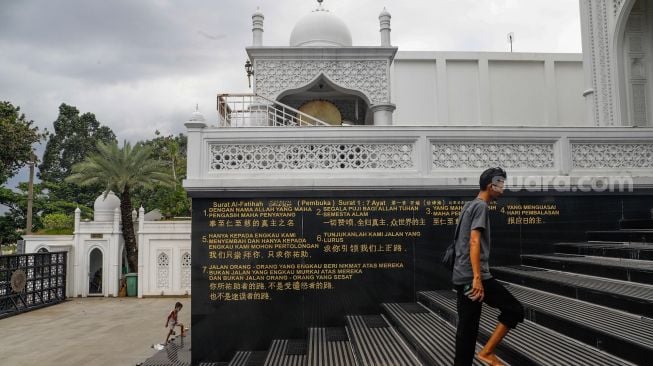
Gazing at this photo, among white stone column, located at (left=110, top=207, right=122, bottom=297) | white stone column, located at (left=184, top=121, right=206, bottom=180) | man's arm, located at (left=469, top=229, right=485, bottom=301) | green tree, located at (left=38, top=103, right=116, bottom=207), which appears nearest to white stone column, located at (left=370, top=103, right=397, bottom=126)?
white stone column, located at (left=184, top=121, right=206, bottom=180)

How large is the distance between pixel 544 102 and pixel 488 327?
13174 mm

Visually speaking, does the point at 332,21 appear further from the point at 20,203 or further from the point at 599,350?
the point at 20,203

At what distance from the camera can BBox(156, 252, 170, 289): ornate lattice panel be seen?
15273 mm

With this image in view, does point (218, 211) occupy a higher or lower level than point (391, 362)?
higher

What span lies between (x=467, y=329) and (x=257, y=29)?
8.53m

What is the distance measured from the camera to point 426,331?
4.36 metres

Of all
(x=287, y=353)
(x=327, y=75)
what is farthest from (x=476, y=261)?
(x=327, y=75)

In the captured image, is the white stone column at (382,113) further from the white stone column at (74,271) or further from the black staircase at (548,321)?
the white stone column at (74,271)

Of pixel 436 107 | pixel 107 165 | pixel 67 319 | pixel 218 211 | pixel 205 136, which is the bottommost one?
pixel 67 319

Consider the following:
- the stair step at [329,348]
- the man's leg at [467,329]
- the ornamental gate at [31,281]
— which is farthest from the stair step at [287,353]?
the ornamental gate at [31,281]

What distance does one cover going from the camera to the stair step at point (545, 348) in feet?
10.2

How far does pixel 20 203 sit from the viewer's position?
1071 inches

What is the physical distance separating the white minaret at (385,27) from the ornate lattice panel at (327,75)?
482 mm

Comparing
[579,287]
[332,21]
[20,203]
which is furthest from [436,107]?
[20,203]
